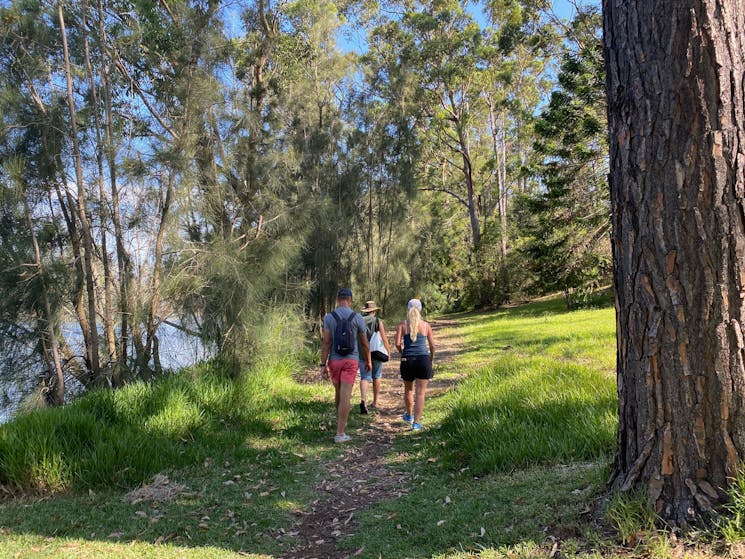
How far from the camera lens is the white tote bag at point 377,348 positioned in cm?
707

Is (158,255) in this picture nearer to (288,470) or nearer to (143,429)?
(143,429)

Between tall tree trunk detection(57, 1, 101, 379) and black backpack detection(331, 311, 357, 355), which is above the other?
tall tree trunk detection(57, 1, 101, 379)

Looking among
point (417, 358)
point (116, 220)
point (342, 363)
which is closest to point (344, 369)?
point (342, 363)

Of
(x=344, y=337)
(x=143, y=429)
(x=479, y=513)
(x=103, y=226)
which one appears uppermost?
(x=103, y=226)

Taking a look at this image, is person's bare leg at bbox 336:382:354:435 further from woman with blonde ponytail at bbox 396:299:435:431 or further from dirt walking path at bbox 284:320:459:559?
woman with blonde ponytail at bbox 396:299:435:431

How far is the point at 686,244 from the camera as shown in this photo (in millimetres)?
2314

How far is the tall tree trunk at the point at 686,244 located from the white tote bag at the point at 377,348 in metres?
4.72

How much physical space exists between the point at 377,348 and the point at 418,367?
1.35 m

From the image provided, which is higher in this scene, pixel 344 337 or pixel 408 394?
pixel 344 337

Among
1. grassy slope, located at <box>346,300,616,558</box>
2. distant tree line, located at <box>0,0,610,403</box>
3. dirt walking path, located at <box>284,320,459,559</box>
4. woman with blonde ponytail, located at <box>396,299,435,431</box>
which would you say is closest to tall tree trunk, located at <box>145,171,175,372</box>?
distant tree line, located at <box>0,0,610,403</box>

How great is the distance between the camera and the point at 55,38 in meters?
7.37

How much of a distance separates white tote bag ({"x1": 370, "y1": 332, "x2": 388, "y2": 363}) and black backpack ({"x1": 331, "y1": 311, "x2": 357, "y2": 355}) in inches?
52.0

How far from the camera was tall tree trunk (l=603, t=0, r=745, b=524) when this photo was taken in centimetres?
227

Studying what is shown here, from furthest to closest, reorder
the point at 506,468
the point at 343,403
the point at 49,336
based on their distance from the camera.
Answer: the point at 49,336 → the point at 343,403 → the point at 506,468
